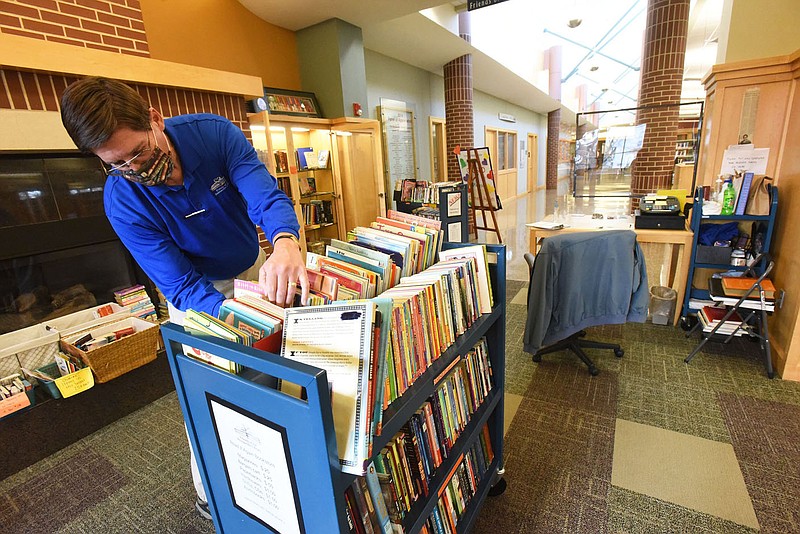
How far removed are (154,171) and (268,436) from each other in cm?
88

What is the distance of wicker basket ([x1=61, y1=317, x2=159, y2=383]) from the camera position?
7.54 ft

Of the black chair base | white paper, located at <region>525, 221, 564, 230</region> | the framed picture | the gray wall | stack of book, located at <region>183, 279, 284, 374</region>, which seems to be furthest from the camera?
the gray wall

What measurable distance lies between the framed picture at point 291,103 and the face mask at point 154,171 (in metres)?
3.06

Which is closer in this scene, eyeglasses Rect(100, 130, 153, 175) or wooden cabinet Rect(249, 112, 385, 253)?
eyeglasses Rect(100, 130, 153, 175)

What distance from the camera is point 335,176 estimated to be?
4.69m

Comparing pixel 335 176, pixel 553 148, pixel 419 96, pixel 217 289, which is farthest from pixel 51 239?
pixel 553 148

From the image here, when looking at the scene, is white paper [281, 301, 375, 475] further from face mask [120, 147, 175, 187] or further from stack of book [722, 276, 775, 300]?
stack of book [722, 276, 775, 300]

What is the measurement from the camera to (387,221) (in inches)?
55.1

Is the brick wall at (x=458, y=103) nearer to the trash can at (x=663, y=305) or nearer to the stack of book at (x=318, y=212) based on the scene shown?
the stack of book at (x=318, y=212)

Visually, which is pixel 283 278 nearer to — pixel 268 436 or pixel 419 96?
pixel 268 436

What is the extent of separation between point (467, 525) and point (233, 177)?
1.47m

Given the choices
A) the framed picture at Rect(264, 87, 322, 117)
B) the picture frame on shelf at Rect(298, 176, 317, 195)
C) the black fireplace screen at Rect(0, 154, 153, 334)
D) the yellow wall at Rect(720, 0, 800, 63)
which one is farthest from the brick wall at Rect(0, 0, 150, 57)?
the yellow wall at Rect(720, 0, 800, 63)

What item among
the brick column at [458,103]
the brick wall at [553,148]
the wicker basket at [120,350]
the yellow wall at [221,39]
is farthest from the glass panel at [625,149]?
the brick wall at [553,148]

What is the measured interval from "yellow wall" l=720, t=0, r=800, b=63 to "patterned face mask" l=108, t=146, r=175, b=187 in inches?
146
